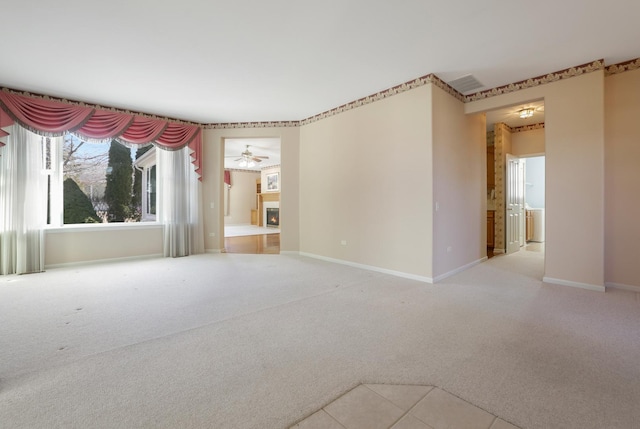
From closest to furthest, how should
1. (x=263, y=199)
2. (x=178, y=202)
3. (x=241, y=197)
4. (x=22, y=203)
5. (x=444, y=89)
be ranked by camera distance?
(x=444, y=89), (x=22, y=203), (x=178, y=202), (x=263, y=199), (x=241, y=197)

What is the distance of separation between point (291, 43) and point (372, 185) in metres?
2.34

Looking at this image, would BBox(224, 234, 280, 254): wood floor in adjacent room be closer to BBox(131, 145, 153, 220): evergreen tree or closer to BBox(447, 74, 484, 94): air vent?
BBox(131, 145, 153, 220): evergreen tree

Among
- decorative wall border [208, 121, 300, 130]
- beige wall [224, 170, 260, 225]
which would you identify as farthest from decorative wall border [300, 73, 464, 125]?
beige wall [224, 170, 260, 225]

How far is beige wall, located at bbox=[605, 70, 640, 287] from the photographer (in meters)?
3.49

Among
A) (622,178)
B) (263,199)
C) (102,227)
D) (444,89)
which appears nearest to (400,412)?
(444,89)

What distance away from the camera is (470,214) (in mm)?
4723

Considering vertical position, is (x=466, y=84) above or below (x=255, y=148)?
below

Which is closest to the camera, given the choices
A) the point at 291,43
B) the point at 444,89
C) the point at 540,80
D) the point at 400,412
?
the point at 400,412

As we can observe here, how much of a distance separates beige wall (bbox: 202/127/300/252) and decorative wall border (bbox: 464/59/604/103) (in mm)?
3357

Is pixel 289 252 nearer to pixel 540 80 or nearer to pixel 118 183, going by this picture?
pixel 118 183

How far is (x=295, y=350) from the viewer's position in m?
2.03

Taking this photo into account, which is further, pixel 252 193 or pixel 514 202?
pixel 252 193

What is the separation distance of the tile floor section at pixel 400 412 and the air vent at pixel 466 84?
3.88 m

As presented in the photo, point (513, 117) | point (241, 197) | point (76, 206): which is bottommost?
point (76, 206)
